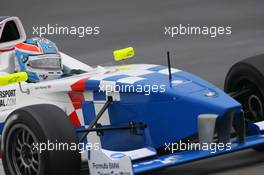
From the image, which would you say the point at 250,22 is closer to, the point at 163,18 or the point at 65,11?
the point at 163,18

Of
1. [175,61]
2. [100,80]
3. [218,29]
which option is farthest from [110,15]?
[100,80]

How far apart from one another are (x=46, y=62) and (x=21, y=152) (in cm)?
138

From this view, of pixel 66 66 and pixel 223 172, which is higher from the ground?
pixel 66 66

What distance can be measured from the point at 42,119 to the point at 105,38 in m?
9.88

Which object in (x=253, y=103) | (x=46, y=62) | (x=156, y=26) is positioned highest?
(x=46, y=62)

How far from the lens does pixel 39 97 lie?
8.84 m

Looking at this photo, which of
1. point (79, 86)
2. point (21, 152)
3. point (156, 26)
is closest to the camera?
point (21, 152)

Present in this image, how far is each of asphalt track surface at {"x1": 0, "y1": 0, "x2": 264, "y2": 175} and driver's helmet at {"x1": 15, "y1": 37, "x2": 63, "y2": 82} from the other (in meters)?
4.23

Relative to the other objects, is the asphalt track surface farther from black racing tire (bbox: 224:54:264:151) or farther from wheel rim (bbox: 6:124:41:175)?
wheel rim (bbox: 6:124:41:175)

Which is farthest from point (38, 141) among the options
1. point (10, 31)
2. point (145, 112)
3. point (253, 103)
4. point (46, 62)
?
point (10, 31)

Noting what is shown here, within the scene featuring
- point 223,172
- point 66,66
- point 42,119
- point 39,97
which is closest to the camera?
point 42,119

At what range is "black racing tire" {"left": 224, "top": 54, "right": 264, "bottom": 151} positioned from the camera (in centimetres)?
893

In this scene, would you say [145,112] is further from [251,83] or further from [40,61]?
[40,61]

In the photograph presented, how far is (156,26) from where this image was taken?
1820 centimetres
